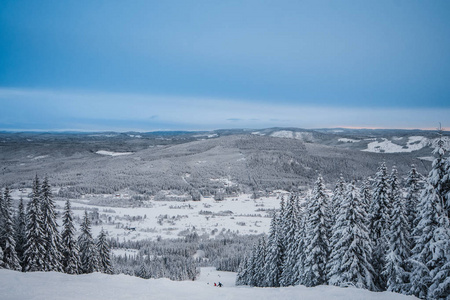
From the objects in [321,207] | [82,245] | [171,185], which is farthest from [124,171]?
[321,207]

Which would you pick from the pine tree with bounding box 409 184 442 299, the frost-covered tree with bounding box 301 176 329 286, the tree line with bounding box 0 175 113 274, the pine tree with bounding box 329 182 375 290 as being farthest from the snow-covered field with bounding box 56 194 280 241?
the pine tree with bounding box 409 184 442 299

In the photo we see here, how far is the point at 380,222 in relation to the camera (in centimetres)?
2139

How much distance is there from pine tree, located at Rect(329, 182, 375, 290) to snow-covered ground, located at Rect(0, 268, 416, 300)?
805cm

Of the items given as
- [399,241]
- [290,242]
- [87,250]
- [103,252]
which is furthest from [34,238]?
[399,241]

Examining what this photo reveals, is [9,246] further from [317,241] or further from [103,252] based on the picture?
[317,241]

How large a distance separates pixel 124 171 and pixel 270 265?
596 feet

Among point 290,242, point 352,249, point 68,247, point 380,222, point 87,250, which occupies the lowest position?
point 87,250

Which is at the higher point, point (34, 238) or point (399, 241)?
point (399, 241)

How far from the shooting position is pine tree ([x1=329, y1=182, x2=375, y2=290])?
1889cm

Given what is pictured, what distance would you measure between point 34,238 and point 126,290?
21217mm

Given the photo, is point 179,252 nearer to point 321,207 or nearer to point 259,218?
point 259,218

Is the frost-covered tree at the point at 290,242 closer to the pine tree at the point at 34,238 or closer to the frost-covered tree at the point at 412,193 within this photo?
the frost-covered tree at the point at 412,193

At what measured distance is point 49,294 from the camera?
9977 millimetres

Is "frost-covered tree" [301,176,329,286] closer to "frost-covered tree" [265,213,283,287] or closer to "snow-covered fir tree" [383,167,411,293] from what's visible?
"snow-covered fir tree" [383,167,411,293]
